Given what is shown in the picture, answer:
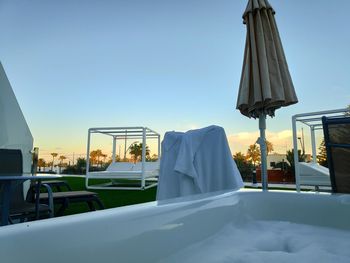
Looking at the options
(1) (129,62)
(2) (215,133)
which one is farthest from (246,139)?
(2) (215,133)

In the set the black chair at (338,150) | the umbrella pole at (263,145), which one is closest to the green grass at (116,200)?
the umbrella pole at (263,145)

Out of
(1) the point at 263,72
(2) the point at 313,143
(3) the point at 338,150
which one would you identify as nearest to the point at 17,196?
(1) the point at 263,72

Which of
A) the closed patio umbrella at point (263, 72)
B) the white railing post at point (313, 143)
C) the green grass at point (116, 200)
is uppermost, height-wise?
the closed patio umbrella at point (263, 72)

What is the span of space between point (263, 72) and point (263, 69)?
0.09ft

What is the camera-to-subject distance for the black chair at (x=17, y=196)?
1828mm

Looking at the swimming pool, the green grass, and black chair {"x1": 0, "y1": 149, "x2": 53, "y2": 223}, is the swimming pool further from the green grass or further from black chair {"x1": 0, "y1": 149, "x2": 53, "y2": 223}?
the green grass

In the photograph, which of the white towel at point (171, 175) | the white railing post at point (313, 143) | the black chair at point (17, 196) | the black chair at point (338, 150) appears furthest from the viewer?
the white railing post at point (313, 143)

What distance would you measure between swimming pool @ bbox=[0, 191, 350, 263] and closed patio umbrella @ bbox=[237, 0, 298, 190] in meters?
0.58

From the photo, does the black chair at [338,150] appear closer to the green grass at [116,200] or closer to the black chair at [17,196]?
the black chair at [17,196]

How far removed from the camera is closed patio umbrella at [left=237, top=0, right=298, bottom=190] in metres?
2.22

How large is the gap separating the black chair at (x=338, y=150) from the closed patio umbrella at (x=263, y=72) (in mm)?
566

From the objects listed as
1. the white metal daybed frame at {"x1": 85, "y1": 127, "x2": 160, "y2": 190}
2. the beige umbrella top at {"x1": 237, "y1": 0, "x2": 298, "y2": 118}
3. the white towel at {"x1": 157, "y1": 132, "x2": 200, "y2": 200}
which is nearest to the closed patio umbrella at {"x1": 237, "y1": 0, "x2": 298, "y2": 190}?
the beige umbrella top at {"x1": 237, "y1": 0, "x2": 298, "y2": 118}

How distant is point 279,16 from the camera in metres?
4.87

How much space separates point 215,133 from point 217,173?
349 mm
